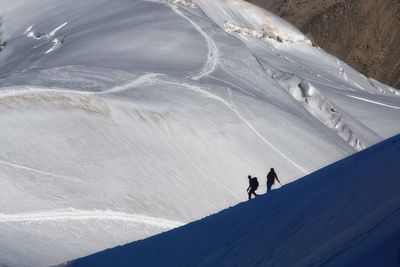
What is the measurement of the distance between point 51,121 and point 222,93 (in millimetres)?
6487

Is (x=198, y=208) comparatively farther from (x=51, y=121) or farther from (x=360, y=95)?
(x=360, y=95)

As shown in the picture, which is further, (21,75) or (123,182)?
(21,75)

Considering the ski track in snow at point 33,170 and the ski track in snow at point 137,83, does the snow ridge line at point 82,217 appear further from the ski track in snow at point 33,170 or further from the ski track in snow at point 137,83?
the ski track in snow at point 137,83

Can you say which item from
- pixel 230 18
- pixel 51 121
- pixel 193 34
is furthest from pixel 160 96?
pixel 230 18

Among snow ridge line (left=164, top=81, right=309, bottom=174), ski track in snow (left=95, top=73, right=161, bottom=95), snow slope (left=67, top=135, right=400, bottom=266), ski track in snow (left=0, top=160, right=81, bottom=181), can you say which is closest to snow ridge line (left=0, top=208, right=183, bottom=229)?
ski track in snow (left=0, top=160, right=81, bottom=181)

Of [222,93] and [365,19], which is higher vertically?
[222,93]

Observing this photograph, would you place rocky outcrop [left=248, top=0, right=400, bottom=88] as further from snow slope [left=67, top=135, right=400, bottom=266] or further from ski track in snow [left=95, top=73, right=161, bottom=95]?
snow slope [left=67, top=135, right=400, bottom=266]

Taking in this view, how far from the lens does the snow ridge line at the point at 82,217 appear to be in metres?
13.8

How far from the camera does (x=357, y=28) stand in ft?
227

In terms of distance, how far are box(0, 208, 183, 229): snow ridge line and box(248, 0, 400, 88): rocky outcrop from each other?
5232 centimetres

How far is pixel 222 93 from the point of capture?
23.0m

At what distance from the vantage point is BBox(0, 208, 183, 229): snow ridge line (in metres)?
13.8

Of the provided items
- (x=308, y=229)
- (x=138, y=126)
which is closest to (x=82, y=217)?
(x=138, y=126)

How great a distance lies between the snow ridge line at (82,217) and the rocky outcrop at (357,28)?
52322 millimetres
